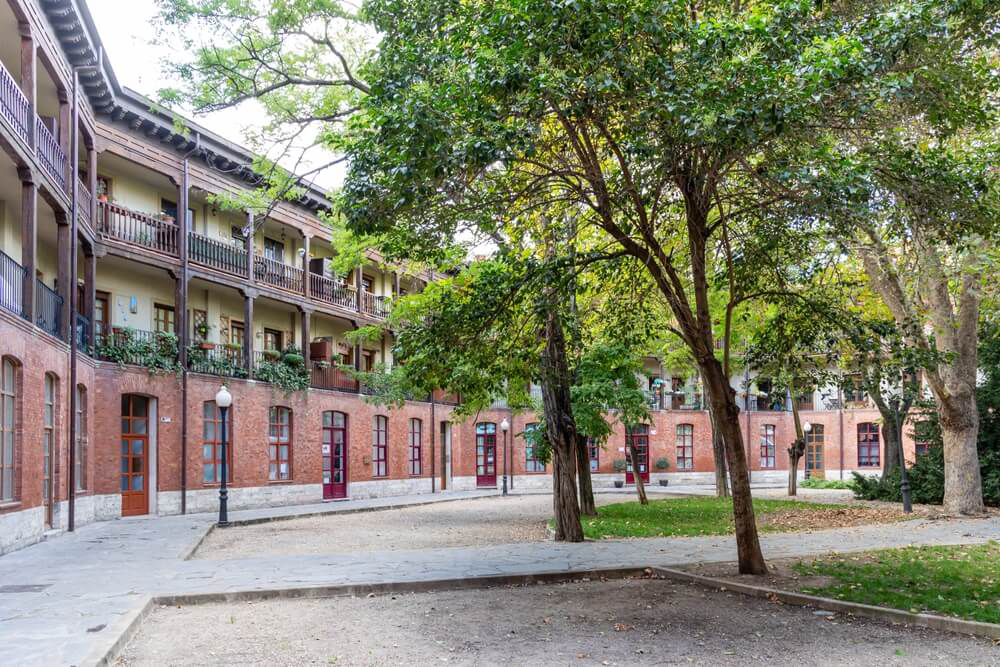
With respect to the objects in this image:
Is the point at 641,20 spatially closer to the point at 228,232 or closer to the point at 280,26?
the point at 280,26

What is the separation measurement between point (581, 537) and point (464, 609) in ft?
18.0

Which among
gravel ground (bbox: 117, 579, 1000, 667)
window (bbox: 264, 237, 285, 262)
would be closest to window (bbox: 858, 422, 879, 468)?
window (bbox: 264, 237, 285, 262)

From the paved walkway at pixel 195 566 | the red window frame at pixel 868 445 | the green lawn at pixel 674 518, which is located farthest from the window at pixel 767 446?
the paved walkway at pixel 195 566

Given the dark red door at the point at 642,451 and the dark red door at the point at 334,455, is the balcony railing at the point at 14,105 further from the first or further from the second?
the dark red door at the point at 642,451

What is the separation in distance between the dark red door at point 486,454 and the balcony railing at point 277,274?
1247 cm

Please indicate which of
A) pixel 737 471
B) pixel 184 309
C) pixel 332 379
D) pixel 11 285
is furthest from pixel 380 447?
pixel 737 471

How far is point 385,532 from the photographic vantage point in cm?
1775

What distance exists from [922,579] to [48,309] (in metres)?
15.7

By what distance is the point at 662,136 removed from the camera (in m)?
8.29

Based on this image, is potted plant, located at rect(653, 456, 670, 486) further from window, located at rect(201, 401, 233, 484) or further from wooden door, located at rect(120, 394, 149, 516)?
wooden door, located at rect(120, 394, 149, 516)

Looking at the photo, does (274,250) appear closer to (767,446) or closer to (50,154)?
(50,154)

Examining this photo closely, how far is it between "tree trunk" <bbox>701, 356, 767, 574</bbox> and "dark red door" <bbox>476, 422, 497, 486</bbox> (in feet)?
90.6

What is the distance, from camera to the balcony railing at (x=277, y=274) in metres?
25.9

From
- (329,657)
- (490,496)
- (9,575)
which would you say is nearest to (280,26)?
(9,575)
